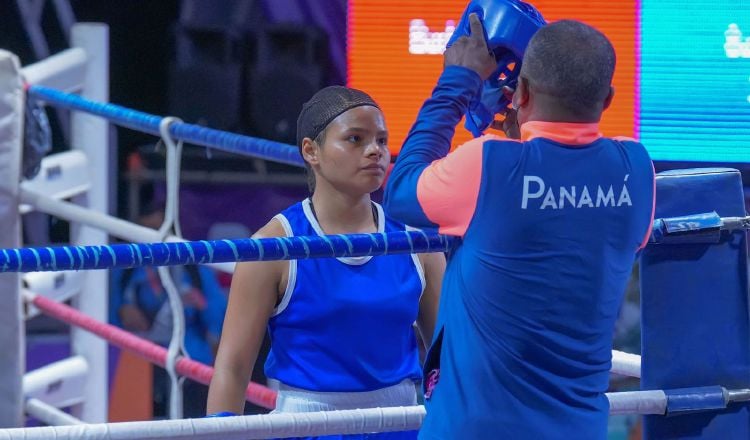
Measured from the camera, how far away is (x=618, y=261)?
1291mm

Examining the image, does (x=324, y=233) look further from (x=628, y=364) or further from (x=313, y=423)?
(x=628, y=364)

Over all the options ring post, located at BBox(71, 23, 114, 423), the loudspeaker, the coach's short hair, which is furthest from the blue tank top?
the loudspeaker

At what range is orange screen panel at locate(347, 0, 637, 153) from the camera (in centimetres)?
347

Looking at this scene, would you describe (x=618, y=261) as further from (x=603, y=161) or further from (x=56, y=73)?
(x=56, y=73)

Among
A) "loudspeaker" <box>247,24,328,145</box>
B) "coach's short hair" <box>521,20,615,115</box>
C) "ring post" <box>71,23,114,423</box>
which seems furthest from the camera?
"loudspeaker" <box>247,24,328,145</box>

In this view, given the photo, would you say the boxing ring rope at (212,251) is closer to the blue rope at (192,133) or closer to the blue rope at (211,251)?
the blue rope at (211,251)

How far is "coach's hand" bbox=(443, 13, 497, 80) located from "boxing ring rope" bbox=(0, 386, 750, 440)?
1.36 feet

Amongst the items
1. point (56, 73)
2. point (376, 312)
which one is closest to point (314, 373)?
point (376, 312)

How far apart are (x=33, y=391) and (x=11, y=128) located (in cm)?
64

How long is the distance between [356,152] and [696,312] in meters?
0.49

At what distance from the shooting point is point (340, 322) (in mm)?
1640

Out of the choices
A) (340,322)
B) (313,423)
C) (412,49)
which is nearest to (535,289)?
(313,423)

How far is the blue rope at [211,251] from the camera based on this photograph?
1297 millimetres

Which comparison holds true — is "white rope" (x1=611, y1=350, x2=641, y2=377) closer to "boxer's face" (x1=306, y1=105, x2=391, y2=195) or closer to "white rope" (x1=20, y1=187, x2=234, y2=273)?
"boxer's face" (x1=306, y1=105, x2=391, y2=195)
